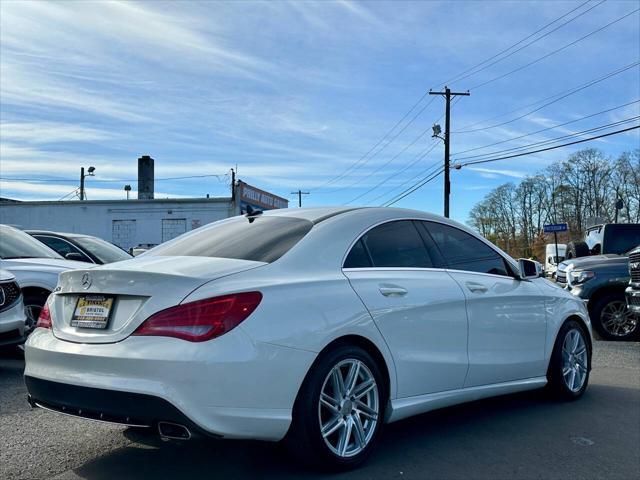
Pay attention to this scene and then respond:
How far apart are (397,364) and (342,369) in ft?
1.47

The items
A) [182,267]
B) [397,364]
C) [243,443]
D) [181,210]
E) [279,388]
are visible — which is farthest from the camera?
[181,210]

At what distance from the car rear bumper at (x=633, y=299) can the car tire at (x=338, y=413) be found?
650cm

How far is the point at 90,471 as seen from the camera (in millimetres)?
A: 3697

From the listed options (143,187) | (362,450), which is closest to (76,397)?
(362,450)

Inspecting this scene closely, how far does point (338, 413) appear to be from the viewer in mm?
3686

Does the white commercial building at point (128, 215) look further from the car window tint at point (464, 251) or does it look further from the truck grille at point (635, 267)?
the car window tint at point (464, 251)

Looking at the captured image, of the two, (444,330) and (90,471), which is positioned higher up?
(444,330)

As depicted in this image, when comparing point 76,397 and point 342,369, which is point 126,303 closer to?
point 76,397

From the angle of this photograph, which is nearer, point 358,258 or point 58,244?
point 358,258

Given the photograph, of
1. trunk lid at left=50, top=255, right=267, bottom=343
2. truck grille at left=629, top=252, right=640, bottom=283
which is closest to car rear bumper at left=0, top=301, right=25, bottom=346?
trunk lid at left=50, top=255, right=267, bottom=343

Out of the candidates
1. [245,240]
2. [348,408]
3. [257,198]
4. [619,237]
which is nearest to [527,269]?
[348,408]

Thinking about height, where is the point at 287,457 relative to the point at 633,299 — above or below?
below

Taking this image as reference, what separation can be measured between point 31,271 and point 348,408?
202 inches

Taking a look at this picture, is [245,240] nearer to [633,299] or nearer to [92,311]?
[92,311]
